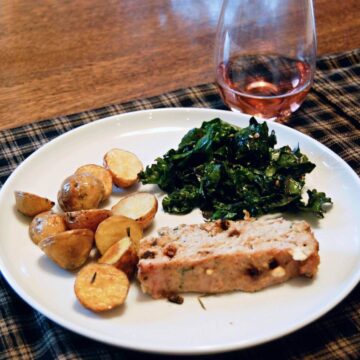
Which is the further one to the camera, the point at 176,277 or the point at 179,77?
the point at 179,77

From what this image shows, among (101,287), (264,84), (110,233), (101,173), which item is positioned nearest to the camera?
(101,287)

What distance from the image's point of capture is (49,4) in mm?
2676

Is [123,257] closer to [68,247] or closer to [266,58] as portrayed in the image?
[68,247]

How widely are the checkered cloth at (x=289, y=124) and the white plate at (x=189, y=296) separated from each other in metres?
0.07

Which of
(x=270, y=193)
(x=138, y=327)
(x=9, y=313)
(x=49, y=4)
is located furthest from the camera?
(x=49, y=4)

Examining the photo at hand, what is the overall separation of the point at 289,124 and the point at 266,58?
24cm

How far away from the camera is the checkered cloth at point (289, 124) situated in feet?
3.88

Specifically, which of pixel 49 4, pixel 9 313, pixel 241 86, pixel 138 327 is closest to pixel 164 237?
pixel 138 327

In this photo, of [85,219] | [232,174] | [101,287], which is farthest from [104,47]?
[101,287]

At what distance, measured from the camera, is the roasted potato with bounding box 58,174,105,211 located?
4.66ft

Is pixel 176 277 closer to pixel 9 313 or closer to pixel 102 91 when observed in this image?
pixel 9 313

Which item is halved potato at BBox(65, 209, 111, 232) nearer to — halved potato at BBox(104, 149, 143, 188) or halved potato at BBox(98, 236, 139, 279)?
halved potato at BBox(98, 236, 139, 279)

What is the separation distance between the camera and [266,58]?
2010 millimetres

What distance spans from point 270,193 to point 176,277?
1.32 feet
